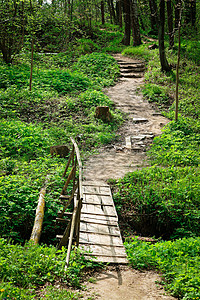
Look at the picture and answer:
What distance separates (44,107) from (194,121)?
6.05m

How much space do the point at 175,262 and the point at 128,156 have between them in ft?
16.8

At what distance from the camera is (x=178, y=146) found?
361 inches

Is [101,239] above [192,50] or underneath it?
underneath

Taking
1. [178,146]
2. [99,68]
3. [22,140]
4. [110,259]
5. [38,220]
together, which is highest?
[99,68]

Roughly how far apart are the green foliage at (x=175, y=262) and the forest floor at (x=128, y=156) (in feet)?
0.52

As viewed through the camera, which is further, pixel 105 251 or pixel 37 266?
pixel 105 251

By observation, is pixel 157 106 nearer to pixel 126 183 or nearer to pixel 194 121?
pixel 194 121

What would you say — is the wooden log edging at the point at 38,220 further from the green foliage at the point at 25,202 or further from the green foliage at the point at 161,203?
the green foliage at the point at 161,203

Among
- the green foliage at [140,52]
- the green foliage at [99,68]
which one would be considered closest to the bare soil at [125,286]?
the green foliage at [99,68]

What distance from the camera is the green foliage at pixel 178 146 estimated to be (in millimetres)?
8586

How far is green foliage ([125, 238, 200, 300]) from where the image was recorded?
13.1 feet

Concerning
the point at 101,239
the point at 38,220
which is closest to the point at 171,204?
the point at 101,239

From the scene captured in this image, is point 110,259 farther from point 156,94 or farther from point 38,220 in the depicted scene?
point 156,94

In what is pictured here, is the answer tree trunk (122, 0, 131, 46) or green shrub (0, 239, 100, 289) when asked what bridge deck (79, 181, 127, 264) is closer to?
green shrub (0, 239, 100, 289)
